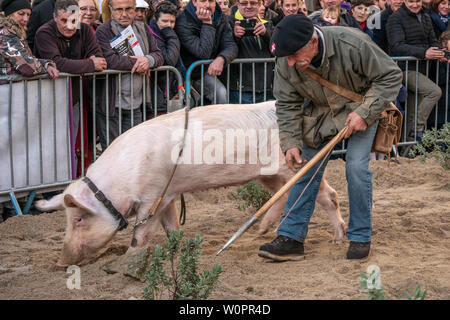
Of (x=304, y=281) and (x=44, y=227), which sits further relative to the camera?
(x=44, y=227)

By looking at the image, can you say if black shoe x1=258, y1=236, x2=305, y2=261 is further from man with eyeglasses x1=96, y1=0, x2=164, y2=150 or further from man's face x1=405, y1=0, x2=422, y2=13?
man's face x1=405, y1=0, x2=422, y2=13

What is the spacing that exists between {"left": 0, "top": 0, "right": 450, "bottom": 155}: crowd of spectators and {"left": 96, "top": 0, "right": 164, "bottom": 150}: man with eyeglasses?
0.01 metres

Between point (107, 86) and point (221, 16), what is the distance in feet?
5.84

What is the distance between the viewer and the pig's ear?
505cm

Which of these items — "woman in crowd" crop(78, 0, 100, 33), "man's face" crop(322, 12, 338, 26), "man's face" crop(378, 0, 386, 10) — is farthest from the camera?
"man's face" crop(378, 0, 386, 10)

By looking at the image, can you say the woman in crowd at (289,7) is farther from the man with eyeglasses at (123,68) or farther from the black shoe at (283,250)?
the black shoe at (283,250)

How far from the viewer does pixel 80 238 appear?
5285mm

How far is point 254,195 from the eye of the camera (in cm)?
677

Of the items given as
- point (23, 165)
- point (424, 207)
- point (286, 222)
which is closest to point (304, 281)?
point (286, 222)

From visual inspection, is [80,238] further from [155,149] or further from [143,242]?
[155,149]

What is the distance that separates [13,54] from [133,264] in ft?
9.14

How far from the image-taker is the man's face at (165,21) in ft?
26.2

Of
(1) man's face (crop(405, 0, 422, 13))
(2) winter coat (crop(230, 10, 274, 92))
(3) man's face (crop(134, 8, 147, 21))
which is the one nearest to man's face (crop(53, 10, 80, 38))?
(3) man's face (crop(134, 8, 147, 21))

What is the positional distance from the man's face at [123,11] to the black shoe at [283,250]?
3.21 m
